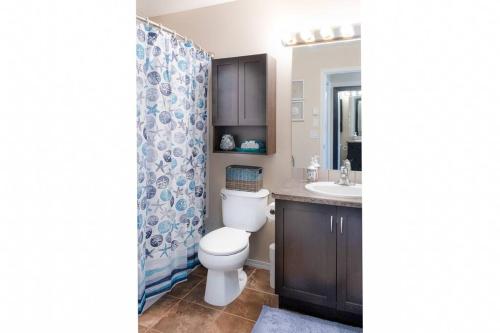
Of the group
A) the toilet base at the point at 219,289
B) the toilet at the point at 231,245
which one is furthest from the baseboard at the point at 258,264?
the toilet base at the point at 219,289

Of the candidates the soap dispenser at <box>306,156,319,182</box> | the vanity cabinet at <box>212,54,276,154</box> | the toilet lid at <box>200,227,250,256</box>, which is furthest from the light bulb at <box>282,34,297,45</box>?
the toilet lid at <box>200,227,250,256</box>

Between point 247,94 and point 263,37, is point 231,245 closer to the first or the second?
point 247,94

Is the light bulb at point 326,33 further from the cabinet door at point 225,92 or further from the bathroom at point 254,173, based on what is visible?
the cabinet door at point 225,92

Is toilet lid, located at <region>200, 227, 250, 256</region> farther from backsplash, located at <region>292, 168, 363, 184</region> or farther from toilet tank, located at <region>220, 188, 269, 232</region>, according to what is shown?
backsplash, located at <region>292, 168, 363, 184</region>

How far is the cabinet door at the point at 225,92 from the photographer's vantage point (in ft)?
8.34

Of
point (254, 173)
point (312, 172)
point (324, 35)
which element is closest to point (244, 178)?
point (254, 173)

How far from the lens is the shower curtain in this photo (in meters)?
2.02

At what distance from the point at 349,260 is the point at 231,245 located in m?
0.83
